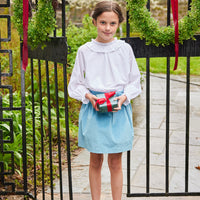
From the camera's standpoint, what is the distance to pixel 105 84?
2.56 metres

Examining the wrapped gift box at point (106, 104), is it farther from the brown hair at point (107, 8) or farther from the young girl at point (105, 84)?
the brown hair at point (107, 8)

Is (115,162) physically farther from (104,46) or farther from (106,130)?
(104,46)

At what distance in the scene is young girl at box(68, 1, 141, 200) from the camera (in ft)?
8.34

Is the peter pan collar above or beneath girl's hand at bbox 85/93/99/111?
above

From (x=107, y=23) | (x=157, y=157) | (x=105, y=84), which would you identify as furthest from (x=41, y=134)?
(x=157, y=157)

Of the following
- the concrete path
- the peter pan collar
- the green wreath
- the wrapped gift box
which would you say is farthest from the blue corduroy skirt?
the concrete path

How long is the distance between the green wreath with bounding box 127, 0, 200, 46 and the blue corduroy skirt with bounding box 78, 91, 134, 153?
1.55ft

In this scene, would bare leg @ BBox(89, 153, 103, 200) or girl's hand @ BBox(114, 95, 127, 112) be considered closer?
girl's hand @ BBox(114, 95, 127, 112)

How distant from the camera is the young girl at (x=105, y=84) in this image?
2.54 meters

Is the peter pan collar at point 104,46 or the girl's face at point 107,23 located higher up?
the girl's face at point 107,23

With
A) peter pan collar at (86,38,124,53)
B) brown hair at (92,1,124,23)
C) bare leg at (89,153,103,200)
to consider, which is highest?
brown hair at (92,1,124,23)

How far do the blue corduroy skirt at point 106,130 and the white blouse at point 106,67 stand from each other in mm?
69

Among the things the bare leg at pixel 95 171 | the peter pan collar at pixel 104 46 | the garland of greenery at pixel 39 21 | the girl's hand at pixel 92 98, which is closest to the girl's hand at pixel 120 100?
the girl's hand at pixel 92 98

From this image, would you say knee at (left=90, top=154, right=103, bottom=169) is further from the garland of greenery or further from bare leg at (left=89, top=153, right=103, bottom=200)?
the garland of greenery
